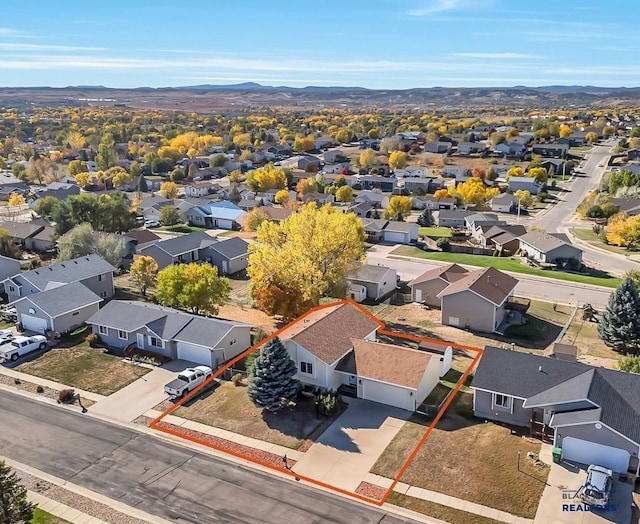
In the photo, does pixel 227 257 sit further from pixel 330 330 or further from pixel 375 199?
pixel 375 199

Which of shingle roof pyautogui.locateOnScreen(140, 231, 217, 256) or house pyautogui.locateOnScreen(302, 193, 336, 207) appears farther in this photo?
house pyautogui.locateOnScreen(302, 193, 336, 207)

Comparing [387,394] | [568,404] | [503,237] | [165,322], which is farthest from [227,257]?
[568,404]

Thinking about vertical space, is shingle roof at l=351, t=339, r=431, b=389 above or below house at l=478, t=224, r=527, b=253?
above

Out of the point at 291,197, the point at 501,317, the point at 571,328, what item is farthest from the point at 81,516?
the point at 291,197

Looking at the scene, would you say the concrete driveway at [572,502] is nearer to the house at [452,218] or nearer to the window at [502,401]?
the window at [502,401]

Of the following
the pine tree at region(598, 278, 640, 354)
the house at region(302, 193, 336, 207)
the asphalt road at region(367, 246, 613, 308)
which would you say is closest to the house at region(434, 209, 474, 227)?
the house at region(302, 193, 336, 207)

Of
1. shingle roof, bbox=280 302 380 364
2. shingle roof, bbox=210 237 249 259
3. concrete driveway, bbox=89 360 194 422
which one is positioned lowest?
concrete driveway, bbox=89 360 194 422

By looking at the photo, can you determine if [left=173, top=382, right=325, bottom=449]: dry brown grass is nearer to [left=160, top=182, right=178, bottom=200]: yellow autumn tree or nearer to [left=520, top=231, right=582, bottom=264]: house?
[left=520, top=231, right=582, bottom=264]: house
